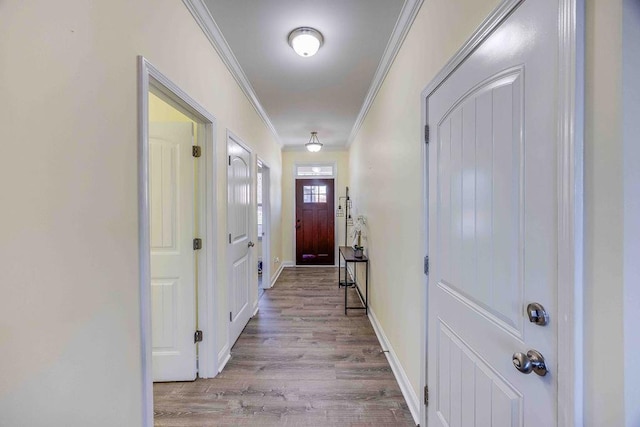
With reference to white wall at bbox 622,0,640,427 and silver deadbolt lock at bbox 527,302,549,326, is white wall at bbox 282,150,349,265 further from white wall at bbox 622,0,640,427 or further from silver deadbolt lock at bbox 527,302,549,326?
white wall at bbox 622,0,640,427

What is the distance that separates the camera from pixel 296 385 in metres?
2.02

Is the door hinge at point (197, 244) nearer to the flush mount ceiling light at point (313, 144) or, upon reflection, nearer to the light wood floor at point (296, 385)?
the light wood floor at point (296, 385)

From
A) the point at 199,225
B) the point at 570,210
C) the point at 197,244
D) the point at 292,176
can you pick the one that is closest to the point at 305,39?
the point at 199,225

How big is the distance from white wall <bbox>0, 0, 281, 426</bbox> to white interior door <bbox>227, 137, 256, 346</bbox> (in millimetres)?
1264

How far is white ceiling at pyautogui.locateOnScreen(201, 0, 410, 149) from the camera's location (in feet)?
5.87

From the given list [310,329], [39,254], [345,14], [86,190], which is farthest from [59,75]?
[310,329]

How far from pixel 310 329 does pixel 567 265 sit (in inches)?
103

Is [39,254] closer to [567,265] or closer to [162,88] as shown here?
[162,88]

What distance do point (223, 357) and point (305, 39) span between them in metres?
2.58

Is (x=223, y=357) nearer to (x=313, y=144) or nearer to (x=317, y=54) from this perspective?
(x=317, y=54)

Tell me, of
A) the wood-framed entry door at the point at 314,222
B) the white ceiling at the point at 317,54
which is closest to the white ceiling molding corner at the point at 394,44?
the white ceiling at the point at 317,54

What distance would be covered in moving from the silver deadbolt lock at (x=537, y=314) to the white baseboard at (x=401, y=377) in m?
1.23

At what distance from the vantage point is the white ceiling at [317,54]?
5.87 ft

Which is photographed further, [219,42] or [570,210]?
[219,42]
